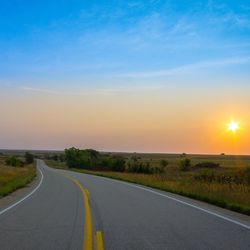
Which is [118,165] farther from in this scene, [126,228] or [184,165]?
[126,228]

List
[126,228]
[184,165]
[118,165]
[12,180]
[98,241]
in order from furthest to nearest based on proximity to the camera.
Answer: [184,165] < [118,165] < [12,180] < [126,228] < [98,241]

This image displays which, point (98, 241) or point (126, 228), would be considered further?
point (126, 228)

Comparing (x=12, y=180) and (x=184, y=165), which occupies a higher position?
(x=184, y=165)

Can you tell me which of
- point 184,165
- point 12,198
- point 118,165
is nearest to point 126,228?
point 12,198

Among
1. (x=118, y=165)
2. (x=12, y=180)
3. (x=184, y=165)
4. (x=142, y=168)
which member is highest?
(x=184, y=165)

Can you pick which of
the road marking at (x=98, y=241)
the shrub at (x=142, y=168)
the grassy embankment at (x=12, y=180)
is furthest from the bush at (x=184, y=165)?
the road marking at (x=98, y=241)

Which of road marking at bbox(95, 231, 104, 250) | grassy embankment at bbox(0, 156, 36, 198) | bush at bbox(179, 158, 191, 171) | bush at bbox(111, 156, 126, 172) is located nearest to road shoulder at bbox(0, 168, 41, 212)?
grassy embankment at bbox(0, 156, 36, 198)

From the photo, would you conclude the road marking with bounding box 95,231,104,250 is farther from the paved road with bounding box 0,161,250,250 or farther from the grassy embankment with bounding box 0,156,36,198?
the grassy embankment with bounding box 0,156,36,198

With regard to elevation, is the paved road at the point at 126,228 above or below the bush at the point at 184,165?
below

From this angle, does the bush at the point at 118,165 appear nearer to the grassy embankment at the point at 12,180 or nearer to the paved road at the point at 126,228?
the grassy embankment at the point at 12,180

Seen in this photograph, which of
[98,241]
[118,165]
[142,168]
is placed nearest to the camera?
[98,241]

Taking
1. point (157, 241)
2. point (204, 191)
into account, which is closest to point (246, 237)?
point (157, 241)

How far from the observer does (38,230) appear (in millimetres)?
9938

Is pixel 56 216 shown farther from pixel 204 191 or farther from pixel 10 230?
pixel 204 191
